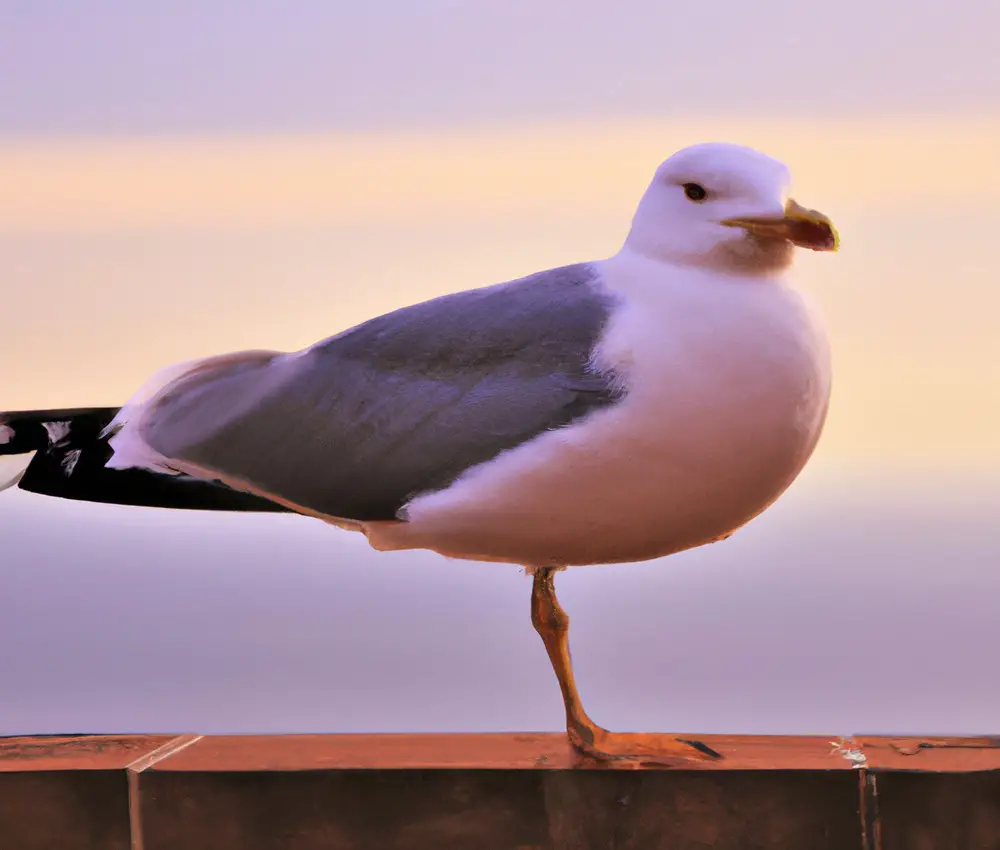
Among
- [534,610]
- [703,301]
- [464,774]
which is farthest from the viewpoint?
[534,610]

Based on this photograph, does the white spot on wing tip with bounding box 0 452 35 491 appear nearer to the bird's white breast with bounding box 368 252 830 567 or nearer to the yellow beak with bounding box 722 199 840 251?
the bird's white breast with bounding box 368 252 830 567

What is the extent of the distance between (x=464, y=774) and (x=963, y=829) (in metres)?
1.57

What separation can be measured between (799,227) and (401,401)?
1.33 metres

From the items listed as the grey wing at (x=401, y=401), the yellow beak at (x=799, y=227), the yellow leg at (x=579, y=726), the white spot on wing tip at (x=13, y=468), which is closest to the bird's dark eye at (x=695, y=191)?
the yellow beak at (x=799, y=227)

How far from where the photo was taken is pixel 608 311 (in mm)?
4633

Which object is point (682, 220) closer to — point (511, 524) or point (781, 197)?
point (781, 197)

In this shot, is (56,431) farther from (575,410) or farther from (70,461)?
A: (575,410)

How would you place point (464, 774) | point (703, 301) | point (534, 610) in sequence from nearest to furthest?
point (703, 301) < point (464, 774) < point (534, 610)

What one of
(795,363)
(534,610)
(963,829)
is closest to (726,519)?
(795,363)

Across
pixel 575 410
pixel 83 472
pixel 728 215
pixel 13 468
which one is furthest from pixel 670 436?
pixel 13 468

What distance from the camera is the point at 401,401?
4.82 meters

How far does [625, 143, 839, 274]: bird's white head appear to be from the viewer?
14.8 feet

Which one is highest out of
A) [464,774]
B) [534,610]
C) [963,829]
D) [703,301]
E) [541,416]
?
[703,301]

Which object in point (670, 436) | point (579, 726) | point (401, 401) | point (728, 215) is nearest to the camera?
point (670, 436)
